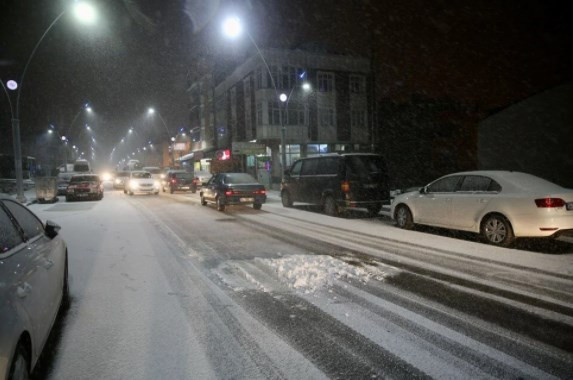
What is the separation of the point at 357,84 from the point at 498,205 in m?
38.4

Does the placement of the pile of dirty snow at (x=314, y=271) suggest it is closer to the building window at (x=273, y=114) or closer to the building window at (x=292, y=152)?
the building window at (x=273, y=114)

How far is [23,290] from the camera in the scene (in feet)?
9.36

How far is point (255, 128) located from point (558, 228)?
34179 millimetres

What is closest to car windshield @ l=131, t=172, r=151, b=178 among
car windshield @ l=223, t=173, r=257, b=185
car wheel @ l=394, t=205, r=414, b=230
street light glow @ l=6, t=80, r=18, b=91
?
street light glow @ l=6, t=80, r=18, b=91

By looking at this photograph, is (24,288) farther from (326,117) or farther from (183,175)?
(326,117)

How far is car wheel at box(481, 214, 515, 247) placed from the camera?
8391 mm

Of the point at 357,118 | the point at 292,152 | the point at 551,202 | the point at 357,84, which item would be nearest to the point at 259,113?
the point at 292,152

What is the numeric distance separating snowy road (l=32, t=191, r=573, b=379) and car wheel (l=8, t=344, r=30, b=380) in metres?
0.63

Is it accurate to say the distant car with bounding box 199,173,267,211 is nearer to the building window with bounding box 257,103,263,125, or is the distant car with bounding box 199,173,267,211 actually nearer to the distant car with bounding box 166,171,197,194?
the distant car with bounding box 166,171,197,194

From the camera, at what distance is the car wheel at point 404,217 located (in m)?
11.2

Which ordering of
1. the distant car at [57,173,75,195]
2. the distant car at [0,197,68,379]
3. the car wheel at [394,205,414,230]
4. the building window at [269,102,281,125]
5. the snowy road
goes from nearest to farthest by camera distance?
the distant car at [0,197,68,379] → the snowy road → the car wheel at [394,205,414,230] → the distant car at [57,173,75,195] → the building window at [269,102,281,125]

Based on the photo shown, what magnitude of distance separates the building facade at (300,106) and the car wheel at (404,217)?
27027 mm

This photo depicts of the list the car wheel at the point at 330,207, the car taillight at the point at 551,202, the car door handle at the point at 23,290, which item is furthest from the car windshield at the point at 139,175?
the car door handle at the point at 23,290

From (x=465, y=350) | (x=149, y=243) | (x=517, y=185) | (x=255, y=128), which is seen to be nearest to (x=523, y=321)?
(x=465, y=350)
